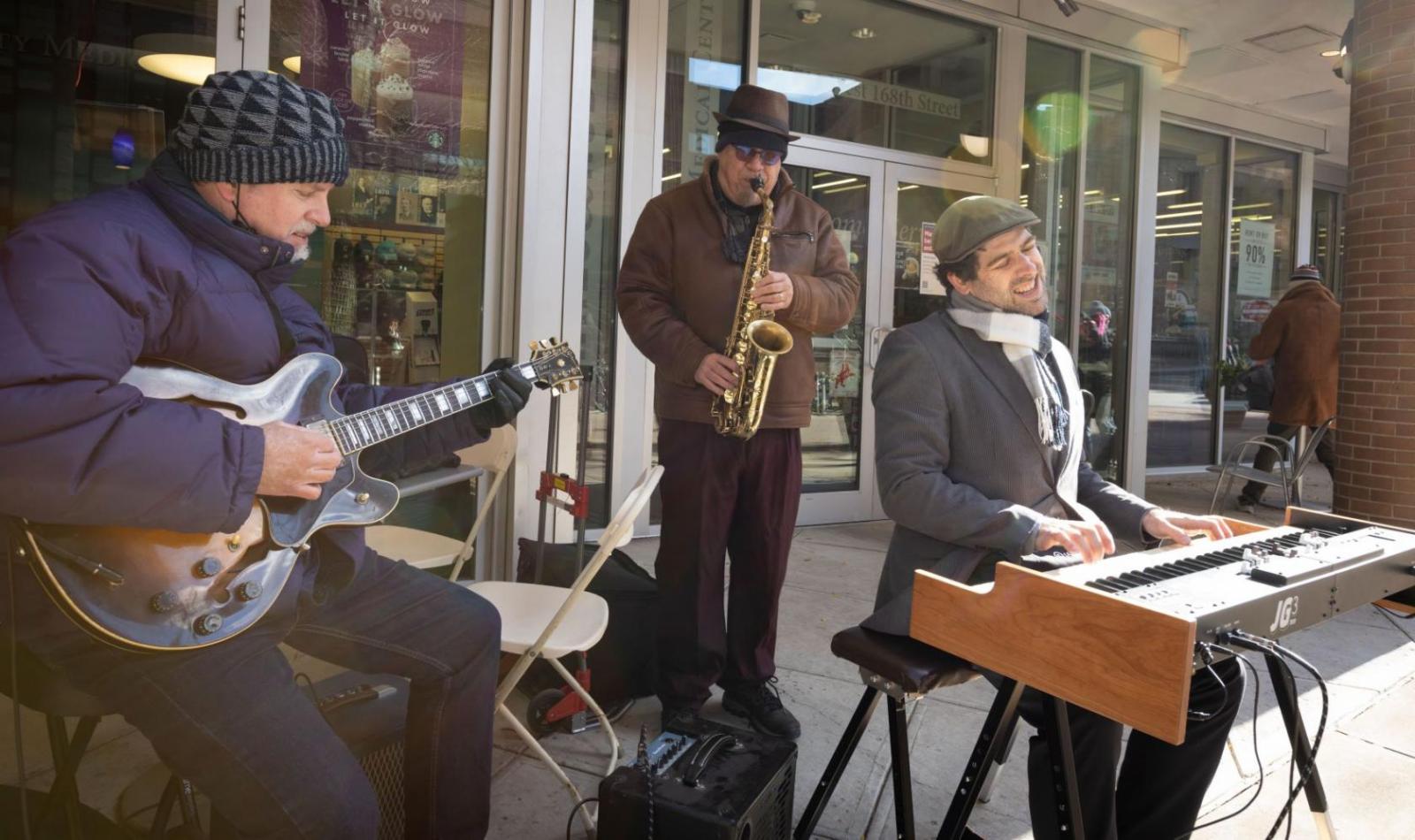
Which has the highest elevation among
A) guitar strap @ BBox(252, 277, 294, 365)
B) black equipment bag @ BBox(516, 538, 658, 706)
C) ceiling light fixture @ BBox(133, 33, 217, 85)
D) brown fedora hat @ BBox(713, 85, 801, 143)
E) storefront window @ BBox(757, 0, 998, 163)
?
storefront window @ BBox(757, 0, 998, 163)

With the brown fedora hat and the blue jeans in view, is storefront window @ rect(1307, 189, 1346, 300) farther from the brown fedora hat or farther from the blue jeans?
the blue jeans

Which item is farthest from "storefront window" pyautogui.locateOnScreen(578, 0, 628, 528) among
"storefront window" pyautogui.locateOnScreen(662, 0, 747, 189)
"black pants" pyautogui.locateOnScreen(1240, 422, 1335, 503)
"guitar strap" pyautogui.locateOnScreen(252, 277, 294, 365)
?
"black pants" pyautogui.locateOnScreen(1240, 422, 1335, 503)

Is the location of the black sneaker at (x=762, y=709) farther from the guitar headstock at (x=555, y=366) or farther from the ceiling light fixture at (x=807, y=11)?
the ceiling light fixture at (x=807, y=11)

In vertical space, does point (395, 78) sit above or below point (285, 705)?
above

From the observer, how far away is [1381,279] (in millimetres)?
5504

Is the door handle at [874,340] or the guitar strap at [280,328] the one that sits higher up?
the door handle at [874,340]

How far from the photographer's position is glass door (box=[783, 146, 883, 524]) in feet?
20.0

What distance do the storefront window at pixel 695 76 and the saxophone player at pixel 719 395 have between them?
248 centimetres

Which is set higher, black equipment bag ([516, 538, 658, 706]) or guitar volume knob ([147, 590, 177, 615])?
guitar volume knob ([147, 590, 177, 615])

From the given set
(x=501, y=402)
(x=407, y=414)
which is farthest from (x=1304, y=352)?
(x=407, y=414)

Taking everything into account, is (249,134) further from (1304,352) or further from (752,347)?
(1304,352)

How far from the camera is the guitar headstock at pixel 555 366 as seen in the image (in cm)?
230

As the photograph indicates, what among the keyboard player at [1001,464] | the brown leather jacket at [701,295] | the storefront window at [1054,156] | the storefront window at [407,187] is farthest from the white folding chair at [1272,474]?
the storefront window at [407,187]

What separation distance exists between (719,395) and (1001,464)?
0.94 metres
